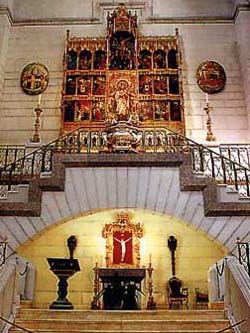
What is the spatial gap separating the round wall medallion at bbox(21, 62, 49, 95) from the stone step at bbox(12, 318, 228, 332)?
364 inches

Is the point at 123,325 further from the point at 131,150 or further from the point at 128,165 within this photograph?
the point at 131,150

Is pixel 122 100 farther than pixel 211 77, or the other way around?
pixel 211 77

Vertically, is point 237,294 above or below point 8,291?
below

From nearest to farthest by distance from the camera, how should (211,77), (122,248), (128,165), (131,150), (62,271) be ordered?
1. (62,271)
2. (128,165)
3. (131,150)
4. (122,248)
5. (211,77)

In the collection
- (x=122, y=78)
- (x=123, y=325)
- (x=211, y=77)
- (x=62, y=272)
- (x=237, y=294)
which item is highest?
(x=211, y=77)

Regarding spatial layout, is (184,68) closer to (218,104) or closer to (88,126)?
(218,104)

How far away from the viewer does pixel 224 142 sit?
14188 mm

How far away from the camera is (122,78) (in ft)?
48.0

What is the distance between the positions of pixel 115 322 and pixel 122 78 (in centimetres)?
897

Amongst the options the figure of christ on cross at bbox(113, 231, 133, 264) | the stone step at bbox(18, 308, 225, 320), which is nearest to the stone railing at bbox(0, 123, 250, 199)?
the figure of christ on cross at bbox(113, 231, 133, 264)

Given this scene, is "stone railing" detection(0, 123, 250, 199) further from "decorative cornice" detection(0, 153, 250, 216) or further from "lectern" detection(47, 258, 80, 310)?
"lectern" detection(47, 258, 80, 310)

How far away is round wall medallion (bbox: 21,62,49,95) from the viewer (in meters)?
15.1

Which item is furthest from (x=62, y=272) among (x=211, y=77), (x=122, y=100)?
(x=211, y=77)

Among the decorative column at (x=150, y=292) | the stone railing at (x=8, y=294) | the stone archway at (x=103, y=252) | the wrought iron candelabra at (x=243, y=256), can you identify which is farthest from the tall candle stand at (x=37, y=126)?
the wrought iron candelabra at (x=243, y=256)
